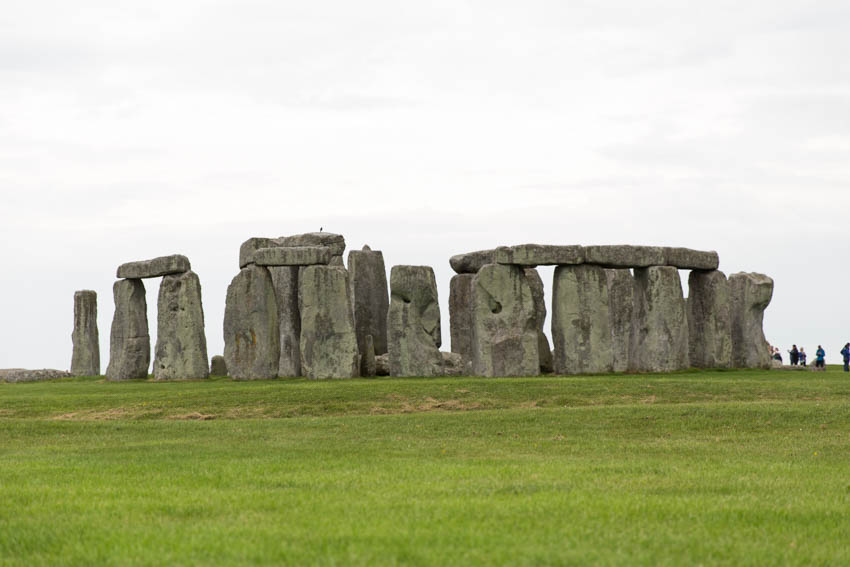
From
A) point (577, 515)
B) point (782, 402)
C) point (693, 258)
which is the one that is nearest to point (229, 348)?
point (693, 258)

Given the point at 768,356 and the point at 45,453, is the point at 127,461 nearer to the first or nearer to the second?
the point at 45,453

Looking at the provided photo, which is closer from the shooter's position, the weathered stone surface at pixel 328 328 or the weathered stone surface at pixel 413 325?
the weathered stone surface at pixel 328 328

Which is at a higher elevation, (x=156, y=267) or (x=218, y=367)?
(x=156, y=267)

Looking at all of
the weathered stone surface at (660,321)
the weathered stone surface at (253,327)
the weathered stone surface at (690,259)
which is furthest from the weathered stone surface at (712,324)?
the weathered stone surface at (253,327)

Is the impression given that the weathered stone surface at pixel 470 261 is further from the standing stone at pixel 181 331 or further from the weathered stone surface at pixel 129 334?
the weathered stone surface at pixel 129 334

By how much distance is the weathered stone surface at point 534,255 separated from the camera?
28594mm

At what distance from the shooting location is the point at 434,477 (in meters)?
11.9

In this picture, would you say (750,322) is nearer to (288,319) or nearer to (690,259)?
(690,259)

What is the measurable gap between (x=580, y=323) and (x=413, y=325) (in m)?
4.24

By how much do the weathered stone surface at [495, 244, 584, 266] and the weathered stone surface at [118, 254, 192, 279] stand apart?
8855 millimetres

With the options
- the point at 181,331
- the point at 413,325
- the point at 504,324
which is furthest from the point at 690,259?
the point at 181,331

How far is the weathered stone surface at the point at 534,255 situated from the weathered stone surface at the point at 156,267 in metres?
8.86

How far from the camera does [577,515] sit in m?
9.48

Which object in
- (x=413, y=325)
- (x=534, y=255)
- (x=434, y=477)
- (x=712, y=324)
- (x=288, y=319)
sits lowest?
(x=434, y=477)
